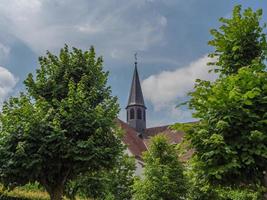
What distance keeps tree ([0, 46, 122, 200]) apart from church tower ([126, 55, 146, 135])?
114ft

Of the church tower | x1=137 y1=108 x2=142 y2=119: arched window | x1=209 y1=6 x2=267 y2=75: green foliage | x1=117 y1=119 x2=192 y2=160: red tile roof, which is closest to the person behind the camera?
x1=209 y1=6 x2=267 y2=75: green foliage

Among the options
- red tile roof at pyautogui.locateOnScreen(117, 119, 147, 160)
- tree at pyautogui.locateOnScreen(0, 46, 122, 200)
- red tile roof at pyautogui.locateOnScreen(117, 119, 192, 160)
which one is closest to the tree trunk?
tree at pyautogui.locateOnScreen(0, 46, 122, 200)

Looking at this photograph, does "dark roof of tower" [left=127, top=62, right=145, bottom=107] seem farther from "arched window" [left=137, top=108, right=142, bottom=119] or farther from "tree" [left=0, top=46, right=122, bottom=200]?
"tree" [left=0, top=46, right=122, bottom=200]

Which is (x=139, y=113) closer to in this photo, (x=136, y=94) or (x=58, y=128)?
(x=136, y=94)

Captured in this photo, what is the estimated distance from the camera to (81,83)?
1034 cm

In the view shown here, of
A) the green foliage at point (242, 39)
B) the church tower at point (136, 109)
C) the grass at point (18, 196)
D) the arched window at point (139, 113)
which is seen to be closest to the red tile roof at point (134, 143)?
the church tower at point (136, 109)

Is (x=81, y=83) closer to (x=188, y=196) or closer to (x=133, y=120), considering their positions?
(x=188, y=196)

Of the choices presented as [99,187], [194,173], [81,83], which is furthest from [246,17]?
[99,187]

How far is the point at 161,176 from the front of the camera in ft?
67.4

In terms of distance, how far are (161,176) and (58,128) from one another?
1218cm

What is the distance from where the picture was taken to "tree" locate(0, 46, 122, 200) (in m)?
9.46

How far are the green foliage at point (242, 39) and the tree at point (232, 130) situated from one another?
41.7 inches

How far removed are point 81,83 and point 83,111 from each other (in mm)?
840

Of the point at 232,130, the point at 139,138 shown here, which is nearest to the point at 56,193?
the point at 232,130
